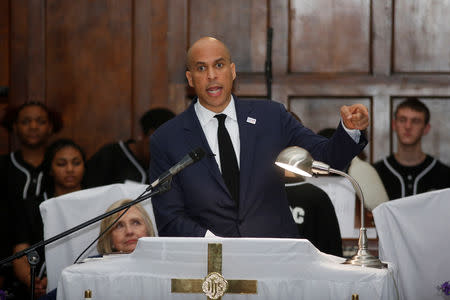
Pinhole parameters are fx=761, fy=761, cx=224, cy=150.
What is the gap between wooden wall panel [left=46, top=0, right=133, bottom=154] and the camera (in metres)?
6.14

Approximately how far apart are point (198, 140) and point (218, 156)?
0.38ft

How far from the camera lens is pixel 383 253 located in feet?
11.8

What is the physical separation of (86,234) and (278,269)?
2031 mm

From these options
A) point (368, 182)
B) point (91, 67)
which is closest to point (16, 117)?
point (91, 67)

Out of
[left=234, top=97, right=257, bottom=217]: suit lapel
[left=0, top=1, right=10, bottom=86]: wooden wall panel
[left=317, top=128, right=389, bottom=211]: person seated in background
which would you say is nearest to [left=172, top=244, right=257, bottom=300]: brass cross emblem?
[left=234, top=97, right=257, bottom=217]: suit lapel

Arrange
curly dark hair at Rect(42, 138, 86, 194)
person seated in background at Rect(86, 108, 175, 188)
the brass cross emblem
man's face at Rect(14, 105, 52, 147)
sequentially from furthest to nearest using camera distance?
man's face at Rect(14, 105, 52, 147), person seated in background at Rect(86, 108, 175, 188), curly dark hair at Rect(42, 138, 86, 194), the brass cross emblem

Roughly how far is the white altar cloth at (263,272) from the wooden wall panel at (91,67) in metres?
3.75

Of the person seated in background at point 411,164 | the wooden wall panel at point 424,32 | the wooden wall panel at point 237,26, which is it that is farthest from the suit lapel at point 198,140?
the wooden wall panel at point 424,32

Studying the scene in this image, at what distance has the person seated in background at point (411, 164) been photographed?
515 centimetres

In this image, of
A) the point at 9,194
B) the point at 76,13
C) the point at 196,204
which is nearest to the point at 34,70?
the point at 76,13

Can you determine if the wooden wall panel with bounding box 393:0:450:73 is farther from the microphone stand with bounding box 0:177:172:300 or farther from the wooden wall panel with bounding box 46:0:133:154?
the microphone stand with bounding box 0:177:172:300

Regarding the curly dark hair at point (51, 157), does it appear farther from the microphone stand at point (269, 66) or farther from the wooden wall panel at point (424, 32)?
the wooden wall panel at point (424, 32)

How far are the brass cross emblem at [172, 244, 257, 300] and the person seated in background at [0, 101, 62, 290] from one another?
2557 millimetres

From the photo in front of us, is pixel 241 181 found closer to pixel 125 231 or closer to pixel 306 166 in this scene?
pixel 306 166
